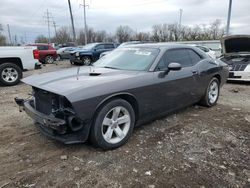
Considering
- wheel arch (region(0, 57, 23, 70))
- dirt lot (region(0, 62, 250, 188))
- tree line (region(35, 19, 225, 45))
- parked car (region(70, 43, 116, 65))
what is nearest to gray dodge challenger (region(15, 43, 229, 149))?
dirt lot (region(0, 62, 250, 188))

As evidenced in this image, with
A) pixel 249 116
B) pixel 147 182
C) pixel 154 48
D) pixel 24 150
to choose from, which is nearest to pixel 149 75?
pixel 154 48

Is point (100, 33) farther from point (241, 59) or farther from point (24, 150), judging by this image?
point (24, 150)

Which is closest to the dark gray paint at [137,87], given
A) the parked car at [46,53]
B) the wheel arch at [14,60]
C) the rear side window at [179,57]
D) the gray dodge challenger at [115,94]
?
the gray dodge challenger at [115,94]

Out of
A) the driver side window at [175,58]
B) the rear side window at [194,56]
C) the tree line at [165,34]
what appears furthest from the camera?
the tree line at [165,34]

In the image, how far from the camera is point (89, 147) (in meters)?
3.40

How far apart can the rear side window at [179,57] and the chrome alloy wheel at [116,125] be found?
1394 millimetres

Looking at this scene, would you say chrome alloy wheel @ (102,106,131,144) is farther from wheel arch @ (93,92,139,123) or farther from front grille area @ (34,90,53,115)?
front grille area @ (34,90,53,115)

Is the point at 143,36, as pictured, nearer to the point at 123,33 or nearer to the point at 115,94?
the point at 123,33

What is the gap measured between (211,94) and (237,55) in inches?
181

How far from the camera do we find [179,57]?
4.58 meters

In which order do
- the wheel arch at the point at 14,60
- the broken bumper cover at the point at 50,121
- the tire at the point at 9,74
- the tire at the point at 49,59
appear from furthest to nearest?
1. the tire at the point at 49,59
2. the wheel arch at the point at 14,60
3. the tire at the point at 9,74
4. the broken bumper cover at the point at 50,121

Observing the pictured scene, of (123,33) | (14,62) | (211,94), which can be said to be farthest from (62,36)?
(211,94)

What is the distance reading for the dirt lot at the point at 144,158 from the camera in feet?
8.75

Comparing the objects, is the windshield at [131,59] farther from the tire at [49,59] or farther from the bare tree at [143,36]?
the bare tree at [143,36]
